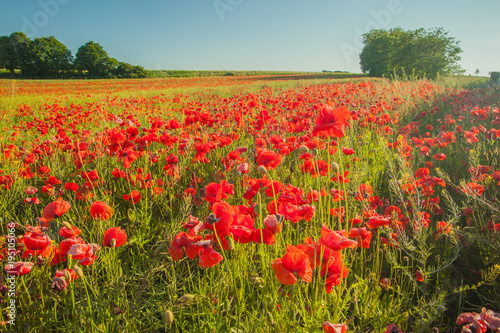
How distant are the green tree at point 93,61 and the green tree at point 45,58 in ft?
15.3

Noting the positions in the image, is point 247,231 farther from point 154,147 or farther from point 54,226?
point 154,147

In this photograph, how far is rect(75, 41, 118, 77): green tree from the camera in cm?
5494

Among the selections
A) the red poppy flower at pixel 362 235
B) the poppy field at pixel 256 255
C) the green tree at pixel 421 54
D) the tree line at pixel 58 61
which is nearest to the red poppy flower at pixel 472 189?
the poppy field at pixel 256 255

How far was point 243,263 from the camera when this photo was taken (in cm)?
139

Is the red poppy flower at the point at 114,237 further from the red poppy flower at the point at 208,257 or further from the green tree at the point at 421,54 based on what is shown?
the green tree at the point at 421,54

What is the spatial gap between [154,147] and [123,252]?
2.09m

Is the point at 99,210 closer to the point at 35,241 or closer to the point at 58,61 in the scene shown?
the point at 35,241

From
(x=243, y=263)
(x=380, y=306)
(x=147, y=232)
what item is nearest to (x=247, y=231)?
(x=243, y=263)

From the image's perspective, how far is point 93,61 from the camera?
5494 centimetres


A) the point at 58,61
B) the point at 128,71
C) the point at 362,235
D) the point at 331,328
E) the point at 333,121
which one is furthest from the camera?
the point at 128,71

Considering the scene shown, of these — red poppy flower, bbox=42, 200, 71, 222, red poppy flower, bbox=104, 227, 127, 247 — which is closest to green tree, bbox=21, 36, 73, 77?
red poppy flower, bbox=42, 200, 71, 222

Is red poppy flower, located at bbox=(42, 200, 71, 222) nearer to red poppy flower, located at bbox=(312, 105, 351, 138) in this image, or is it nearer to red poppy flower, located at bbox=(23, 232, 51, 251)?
red poppy flower, located at bbox=(23, 232, 51, 251)

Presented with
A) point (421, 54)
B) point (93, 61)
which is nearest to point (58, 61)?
point (93, 61)

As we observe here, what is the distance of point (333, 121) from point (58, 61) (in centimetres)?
6256
